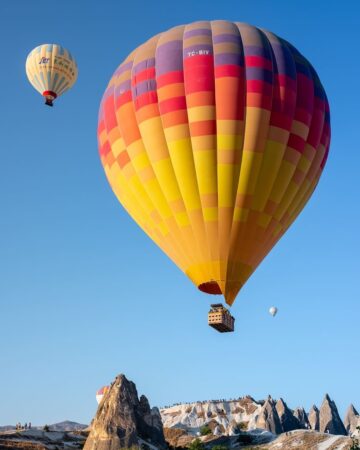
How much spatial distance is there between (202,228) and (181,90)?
7480 millimetres

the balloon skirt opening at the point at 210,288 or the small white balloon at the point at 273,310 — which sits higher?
the small white balloon at the point at 273,310

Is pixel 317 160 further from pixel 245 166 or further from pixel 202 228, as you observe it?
pixel 202 228

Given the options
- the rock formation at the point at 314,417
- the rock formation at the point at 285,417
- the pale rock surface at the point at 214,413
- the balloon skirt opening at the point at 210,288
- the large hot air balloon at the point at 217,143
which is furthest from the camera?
the rock formation at the point at 314,417

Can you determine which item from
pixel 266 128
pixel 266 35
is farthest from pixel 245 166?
pixel 266 35

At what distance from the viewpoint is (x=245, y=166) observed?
1416 inches

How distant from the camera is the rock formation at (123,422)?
78312 millimetres

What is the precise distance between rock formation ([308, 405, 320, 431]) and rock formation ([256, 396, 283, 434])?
109ft

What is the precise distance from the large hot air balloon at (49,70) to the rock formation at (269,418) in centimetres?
8553

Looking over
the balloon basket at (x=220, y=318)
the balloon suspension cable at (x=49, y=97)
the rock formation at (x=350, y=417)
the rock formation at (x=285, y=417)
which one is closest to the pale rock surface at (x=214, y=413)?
the rock formation at (x=285, y=417)

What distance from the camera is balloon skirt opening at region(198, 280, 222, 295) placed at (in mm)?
36541

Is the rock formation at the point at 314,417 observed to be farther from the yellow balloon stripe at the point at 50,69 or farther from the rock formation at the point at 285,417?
the yellow balloon stripe at the point at 50,69

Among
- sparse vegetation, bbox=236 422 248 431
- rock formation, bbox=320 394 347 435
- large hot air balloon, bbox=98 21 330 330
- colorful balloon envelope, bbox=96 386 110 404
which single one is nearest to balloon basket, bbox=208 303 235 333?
large hot air balloon, bbox=98 21 330 330

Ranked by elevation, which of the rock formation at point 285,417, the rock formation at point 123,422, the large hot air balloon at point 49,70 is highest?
the large hot air balloon at point 49,70

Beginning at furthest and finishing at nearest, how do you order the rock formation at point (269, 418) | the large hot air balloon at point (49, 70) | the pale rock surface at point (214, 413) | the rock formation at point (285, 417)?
the rock formation at point (285, 417) < the pale rock surface at point (214, 413) < the rock formation at point (269, 418) < the large hot air balloon at point (49, 70)
